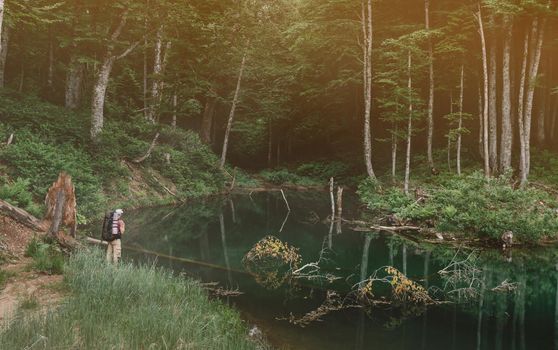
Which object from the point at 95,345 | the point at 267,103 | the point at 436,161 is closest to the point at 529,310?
the point at 95,345

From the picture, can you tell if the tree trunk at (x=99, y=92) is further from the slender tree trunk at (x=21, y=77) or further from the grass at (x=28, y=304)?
the grass at (x=28, y=304)

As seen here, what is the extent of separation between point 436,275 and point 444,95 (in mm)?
30855

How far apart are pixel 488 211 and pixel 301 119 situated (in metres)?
32.3

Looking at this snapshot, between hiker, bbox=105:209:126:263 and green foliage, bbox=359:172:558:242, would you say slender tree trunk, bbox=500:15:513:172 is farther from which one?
hiker, bbox=105:209:126:263

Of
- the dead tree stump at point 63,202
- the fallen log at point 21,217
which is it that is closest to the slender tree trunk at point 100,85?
the dead tree stump at point 63,202

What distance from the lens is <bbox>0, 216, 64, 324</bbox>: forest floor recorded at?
7254mm

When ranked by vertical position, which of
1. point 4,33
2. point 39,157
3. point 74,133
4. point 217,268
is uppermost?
point 4,33

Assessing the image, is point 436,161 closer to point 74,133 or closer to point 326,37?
point 326,37

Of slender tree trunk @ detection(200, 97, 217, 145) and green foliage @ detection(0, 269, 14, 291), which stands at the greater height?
slender tree trunk @ detection(200, 97, 217, 145)

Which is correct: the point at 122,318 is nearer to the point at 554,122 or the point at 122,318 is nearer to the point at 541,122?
the point at 541,122

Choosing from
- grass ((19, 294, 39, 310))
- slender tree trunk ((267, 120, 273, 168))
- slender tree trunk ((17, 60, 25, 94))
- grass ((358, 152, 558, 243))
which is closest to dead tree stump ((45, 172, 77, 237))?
grass ((19, 294, 39, 310))

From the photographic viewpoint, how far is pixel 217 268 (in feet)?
43.5

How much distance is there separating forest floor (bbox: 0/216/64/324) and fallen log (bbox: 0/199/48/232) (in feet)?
0.51

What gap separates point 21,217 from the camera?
11.4 meters
